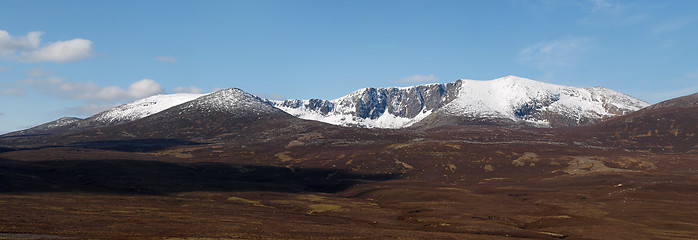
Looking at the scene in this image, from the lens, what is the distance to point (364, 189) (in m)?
179

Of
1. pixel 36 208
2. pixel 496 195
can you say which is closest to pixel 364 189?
pixel 496 195

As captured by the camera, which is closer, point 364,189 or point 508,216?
point 508,216

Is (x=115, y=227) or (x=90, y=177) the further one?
(x=90, y=177)

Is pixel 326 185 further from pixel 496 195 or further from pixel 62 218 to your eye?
pixel 62 218

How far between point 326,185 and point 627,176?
10846cm

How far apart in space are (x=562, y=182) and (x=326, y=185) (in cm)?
8616

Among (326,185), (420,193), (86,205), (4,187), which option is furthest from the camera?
(326,185)

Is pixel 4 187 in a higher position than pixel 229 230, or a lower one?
higher

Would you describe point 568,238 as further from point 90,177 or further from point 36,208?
point 90,177

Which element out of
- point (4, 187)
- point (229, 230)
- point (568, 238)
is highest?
point (4, 187)

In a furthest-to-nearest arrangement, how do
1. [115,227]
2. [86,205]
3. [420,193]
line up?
1. [420,193]
2. [86,205]
3. [115,227]

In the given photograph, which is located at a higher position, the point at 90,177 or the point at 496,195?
the point at 90,177

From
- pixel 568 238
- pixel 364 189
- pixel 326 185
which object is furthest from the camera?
pixel 326 185

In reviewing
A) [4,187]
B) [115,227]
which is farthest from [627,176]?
[4,187]
